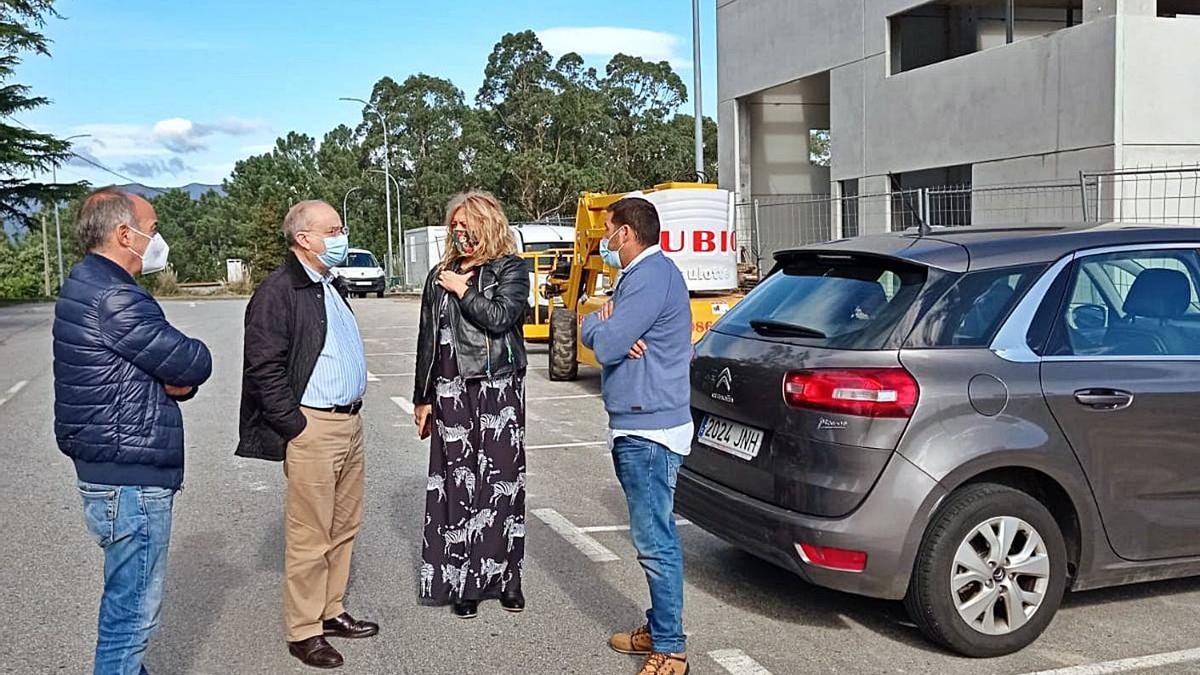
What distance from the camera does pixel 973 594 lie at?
15.0 ft

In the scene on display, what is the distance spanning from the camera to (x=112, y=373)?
3514mm

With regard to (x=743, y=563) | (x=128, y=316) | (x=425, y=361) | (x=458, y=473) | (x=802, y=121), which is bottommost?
(x=743, y=563)

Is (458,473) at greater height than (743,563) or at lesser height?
greater

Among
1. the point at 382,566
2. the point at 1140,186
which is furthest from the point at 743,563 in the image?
the point at 1140,186

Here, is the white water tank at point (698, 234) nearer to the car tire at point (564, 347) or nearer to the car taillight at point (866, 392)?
the car tire at point (564, 347)

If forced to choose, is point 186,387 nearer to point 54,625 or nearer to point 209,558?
point 54,625

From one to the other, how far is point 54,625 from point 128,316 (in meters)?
2.34

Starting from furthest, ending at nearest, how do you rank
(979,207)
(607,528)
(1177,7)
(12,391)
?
1. (1177,7)
2. (979,207)
3. (12,391)
4. (607,528)

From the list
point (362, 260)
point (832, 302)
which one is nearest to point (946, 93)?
point (832, 302)

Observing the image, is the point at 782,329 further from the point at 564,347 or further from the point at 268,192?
the point at 268,192

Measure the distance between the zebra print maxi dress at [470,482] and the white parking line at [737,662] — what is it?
1145 millimetres

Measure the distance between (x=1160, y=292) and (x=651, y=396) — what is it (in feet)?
8.26

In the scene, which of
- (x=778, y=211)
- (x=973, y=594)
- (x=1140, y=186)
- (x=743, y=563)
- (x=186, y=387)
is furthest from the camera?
(x=778, y=211)

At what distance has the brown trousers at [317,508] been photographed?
4578mm
